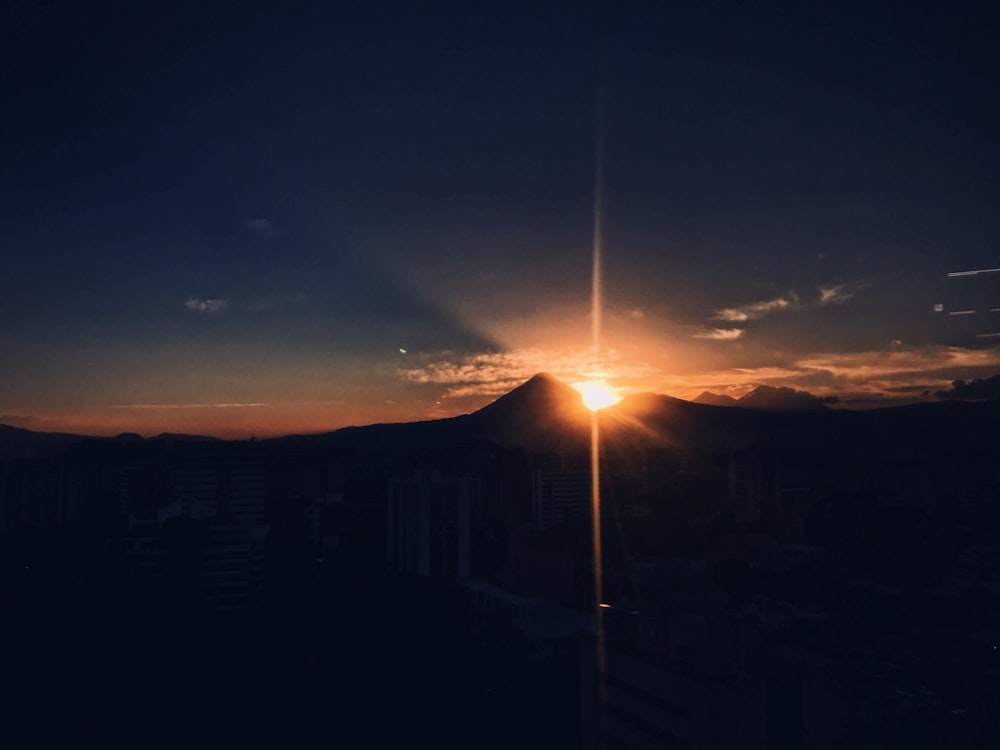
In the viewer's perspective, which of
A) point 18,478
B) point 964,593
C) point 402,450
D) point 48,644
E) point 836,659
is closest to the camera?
point 836,659

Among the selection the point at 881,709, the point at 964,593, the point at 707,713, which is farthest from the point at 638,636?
the point at 964,593

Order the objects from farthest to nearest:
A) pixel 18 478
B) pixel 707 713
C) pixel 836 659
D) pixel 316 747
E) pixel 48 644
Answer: pixel 18 478 < pixel 48 644 < pixel 836 659 < pixel 316 747 < pixel 707 713

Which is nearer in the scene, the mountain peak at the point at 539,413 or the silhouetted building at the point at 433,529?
the silhouetted building at the point at 433,529

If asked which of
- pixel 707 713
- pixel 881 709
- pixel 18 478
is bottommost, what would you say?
pixel 881 709

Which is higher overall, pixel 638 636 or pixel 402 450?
pixel 402 450

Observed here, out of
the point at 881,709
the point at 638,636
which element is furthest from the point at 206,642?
the point at 881,709

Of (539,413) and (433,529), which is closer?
(433,529)

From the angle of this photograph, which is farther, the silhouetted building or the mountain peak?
the mountain peak

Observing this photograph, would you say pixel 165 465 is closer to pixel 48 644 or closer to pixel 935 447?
pixel 48 644

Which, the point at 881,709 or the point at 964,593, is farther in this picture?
the point at 964,593
